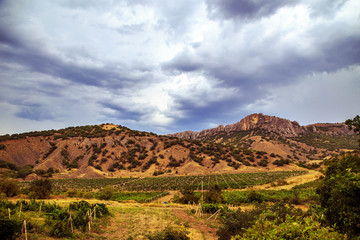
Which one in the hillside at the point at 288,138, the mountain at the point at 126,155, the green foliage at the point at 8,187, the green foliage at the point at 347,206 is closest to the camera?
the green foliage at the point at 347,206

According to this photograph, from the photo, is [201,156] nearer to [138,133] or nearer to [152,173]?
[152,173]

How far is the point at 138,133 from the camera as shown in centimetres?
12506

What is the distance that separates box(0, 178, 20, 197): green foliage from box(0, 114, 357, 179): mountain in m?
51.1

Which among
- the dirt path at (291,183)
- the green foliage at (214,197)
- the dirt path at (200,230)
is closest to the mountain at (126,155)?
the dirt path at (291,183)

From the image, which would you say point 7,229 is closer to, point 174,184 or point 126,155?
point 174,184

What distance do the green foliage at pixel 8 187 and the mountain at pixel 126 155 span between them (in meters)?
51.1

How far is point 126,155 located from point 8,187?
72040mm

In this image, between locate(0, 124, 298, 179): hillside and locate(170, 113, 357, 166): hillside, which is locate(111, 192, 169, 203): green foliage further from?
locate(170, 113, 357, 166): hillside

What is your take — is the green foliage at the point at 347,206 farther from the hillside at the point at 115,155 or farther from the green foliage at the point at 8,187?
the hillside at the point at 115,155

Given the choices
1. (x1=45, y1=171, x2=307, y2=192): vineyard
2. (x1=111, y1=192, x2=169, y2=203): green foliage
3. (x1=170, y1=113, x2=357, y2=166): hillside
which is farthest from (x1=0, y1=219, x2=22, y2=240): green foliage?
(x1=170, y1=113, x2=357, y2=166): hillside

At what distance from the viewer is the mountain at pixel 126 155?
86625 mm

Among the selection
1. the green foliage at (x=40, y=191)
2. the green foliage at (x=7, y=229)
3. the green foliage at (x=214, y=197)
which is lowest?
the green foliage at (x=214, y=197)

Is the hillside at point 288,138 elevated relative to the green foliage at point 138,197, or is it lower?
elevated

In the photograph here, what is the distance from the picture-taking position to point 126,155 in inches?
4043
